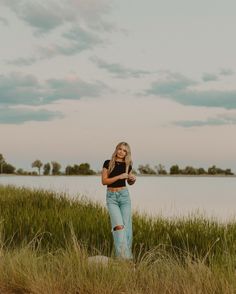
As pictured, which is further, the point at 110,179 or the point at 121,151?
the point at 121,151

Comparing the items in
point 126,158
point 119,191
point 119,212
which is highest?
point 126,158

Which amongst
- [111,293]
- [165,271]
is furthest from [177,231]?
[111,293]

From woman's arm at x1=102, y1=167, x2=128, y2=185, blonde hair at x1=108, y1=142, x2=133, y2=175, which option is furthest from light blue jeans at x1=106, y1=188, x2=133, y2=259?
blonde hair at x1=108, y1=142, x2=133, y2=175

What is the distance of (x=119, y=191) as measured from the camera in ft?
27.8

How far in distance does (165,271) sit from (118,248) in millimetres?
1571

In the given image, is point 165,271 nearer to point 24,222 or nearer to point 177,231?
point 177,231

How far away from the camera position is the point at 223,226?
12852 mm

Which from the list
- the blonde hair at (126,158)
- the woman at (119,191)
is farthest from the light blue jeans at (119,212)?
the blonde hair at (126,158)

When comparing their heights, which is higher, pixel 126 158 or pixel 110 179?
pixel 126 158

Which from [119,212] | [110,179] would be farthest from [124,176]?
[119,212]

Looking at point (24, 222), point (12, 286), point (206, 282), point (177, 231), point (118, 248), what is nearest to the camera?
point (206, 282)

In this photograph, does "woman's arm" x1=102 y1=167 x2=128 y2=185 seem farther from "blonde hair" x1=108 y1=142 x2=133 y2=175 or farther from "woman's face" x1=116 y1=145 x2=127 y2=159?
"woman's face" x1=116 y1=145 x2=127 y2=159

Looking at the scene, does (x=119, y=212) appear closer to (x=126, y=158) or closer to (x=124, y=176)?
(x=124, y=176)

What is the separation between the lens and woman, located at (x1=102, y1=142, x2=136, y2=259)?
27.7 feet
